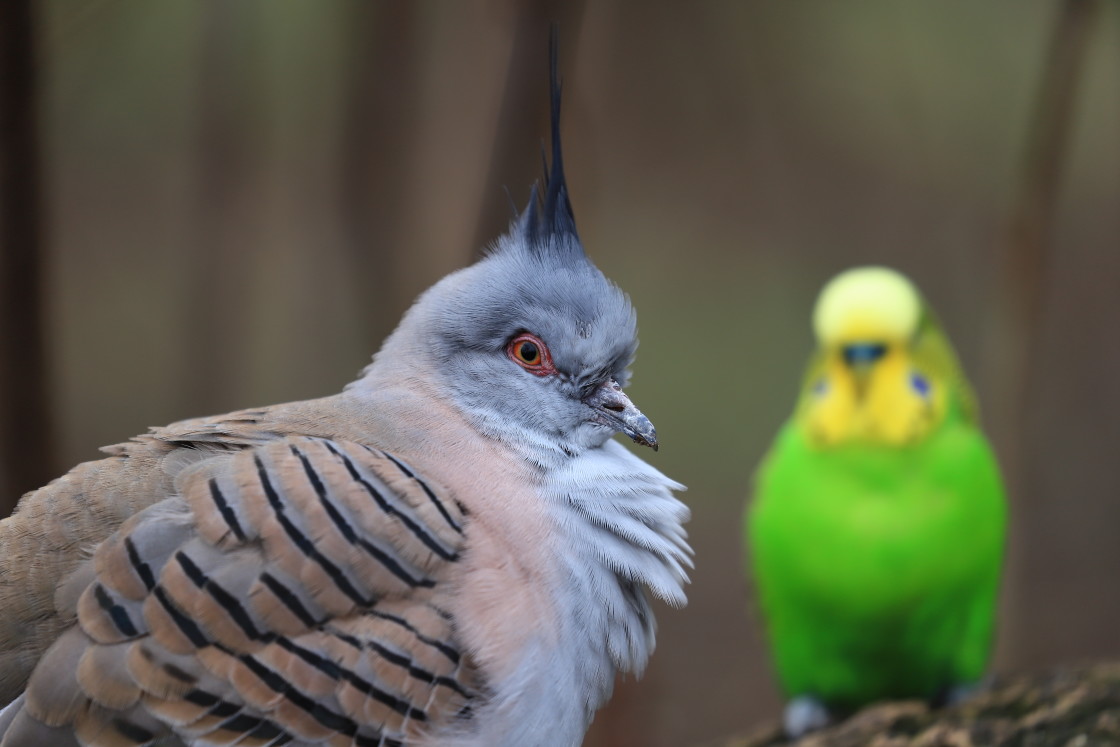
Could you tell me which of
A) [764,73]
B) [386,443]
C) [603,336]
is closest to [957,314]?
[764,73]

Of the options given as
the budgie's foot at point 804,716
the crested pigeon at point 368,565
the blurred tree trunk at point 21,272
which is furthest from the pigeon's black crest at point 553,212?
the budgie's foot at point 804,716

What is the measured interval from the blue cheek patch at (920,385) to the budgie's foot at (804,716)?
1216mm

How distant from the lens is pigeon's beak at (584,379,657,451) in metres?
2.41

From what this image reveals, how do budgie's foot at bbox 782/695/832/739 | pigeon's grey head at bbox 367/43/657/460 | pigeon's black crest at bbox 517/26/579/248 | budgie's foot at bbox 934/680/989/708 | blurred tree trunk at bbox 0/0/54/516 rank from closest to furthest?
pigeon's grey head at bbox 367/43/657/460, pigeon's black crest at bbox 517/26/579/248, blurred tree trunk at bbox 0/0/54/516, budgie's foot at bbox 934/680/989/708, budgie's foot at bbox 782/695/832/739

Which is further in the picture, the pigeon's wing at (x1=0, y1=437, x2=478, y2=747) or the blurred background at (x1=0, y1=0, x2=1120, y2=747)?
the blurred background at (x1=0, y1=0, x2=1120, y2=747)

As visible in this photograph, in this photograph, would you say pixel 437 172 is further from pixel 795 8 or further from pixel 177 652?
pixel 177 652

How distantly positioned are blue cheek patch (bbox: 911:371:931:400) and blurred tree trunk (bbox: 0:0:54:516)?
9.14 ft

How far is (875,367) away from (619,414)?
1.35m

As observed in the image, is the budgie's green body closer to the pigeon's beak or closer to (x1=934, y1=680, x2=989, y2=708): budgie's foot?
(x1=934, y1=680, x2=989, y2=708): budgie's foot

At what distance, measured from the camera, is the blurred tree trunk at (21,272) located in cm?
273

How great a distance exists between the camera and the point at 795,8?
243 inches

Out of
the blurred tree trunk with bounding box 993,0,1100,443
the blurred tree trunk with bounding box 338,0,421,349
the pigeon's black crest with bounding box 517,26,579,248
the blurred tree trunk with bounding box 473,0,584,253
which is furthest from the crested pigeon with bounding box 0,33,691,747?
the blurred tree trunk with bounding box 993,0,1100,443

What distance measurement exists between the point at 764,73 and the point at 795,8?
42cm

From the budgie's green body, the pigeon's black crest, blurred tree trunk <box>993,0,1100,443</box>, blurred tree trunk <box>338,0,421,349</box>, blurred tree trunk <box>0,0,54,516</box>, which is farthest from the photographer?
blurred tree trunk <box>993,0,1100,443</box>
